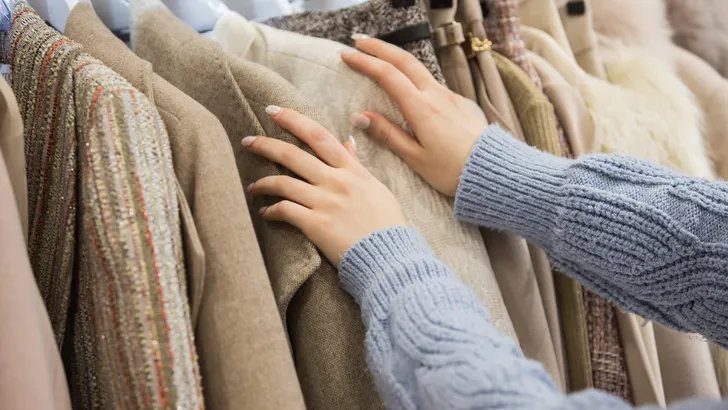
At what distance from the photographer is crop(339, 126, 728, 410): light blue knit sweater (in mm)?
407

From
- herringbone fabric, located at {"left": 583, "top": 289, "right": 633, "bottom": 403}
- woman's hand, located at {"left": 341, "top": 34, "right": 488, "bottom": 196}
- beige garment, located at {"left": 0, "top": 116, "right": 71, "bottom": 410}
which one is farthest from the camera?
herringbone fabric, located at {"left": 583, "top": 289, "right": 633, "bottom": 403}

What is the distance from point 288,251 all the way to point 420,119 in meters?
0.22

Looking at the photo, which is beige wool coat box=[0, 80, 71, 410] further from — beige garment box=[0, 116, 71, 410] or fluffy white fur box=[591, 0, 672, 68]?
fluffy white fur box=[591, 0, 672, 68]

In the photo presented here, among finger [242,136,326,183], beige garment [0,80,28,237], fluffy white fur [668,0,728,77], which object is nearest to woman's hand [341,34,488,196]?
finger [242,136,326,183]

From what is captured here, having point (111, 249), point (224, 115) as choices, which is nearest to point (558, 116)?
point (224, 115)

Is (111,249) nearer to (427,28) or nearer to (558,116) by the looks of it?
(427,28)

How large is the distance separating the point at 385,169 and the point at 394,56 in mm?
130

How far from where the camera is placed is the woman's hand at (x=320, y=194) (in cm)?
54

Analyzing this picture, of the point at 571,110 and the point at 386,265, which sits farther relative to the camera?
the point at 571,110

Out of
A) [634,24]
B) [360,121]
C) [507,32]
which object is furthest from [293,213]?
[634,24]

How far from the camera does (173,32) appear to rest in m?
0.62

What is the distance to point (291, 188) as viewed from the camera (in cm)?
55

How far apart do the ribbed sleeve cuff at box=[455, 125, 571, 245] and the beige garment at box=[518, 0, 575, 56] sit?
14.6 inches

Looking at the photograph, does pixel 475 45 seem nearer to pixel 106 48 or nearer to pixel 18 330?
pixel 106 48
